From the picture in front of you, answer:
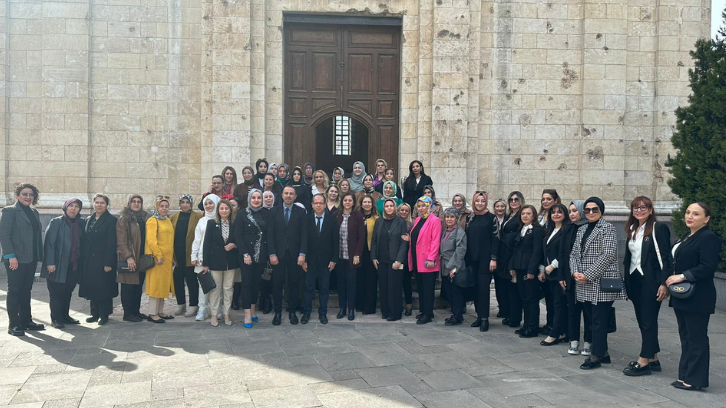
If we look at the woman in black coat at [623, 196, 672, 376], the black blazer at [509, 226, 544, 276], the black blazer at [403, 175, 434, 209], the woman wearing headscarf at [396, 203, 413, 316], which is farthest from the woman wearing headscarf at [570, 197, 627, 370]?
the black blazer at [403, 175, 434, 209]

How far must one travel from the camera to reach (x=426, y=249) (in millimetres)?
8719

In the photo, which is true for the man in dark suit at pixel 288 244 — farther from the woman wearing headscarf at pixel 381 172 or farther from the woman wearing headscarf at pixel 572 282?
the woman wearing headscarf at pixel 572 282

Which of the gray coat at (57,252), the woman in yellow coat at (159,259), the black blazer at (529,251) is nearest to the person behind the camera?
the black blazer at (529,251)

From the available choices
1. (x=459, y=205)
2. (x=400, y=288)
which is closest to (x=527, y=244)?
(x=459, y=205)

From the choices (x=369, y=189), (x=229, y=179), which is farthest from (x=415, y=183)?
(x=229, y=179)

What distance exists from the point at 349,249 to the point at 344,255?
12 cm

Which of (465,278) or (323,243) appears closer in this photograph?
(465,278)

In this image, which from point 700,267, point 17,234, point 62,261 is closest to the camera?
point 700,267

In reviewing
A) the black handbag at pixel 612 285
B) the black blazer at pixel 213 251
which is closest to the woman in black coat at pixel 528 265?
the black handbag at pixel 612 285

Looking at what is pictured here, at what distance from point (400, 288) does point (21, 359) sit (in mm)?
4730

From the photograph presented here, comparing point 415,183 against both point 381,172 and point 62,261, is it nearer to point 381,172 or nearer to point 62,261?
point 381,172

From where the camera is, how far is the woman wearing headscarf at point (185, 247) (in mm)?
8766

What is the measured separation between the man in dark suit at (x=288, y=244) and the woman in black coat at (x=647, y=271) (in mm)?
4164

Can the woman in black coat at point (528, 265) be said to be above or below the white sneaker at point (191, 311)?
above
